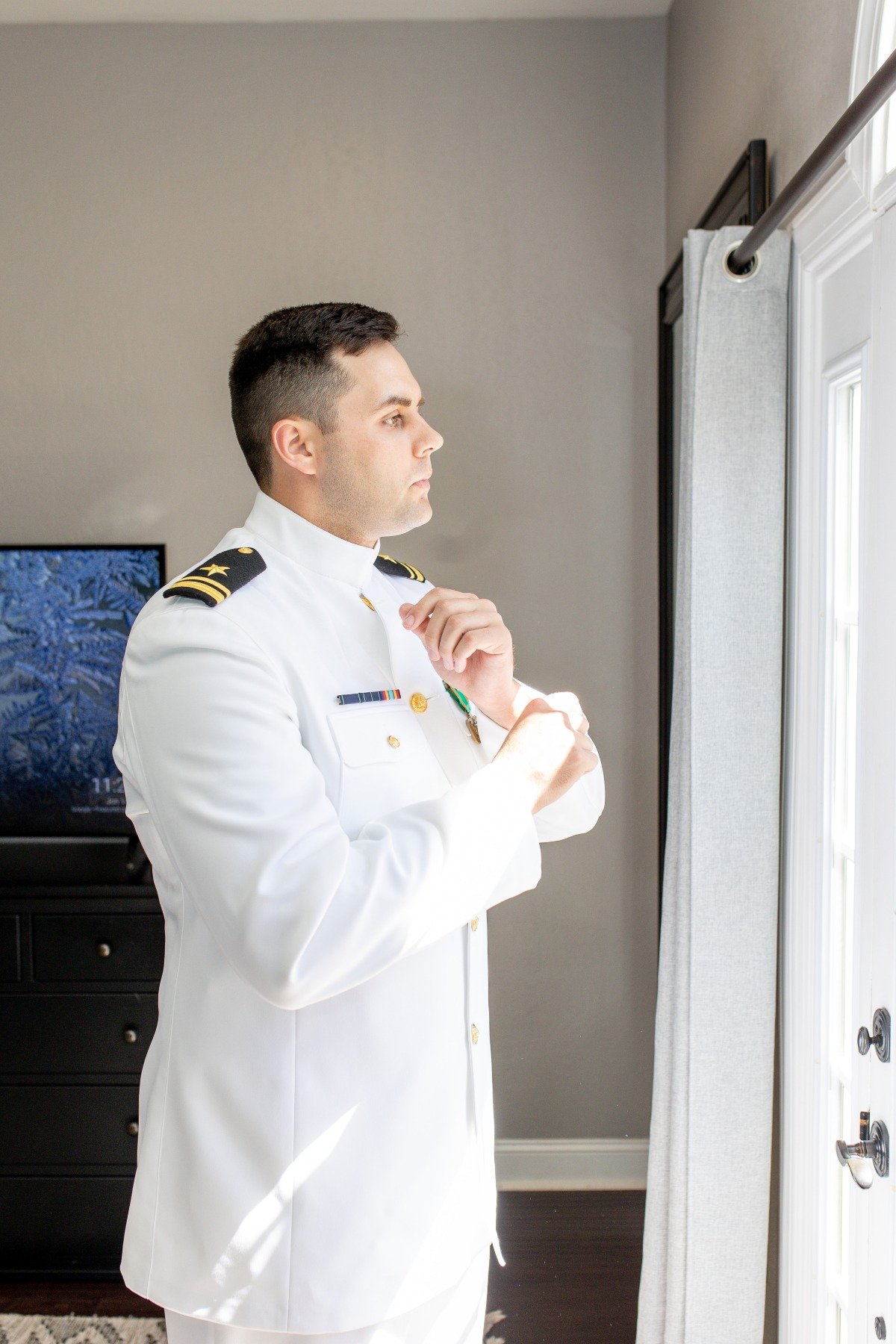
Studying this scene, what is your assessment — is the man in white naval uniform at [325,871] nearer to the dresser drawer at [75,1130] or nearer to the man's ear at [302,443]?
the man's ear at [302,443]

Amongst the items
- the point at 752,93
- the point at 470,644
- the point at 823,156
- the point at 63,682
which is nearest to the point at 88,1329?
the point at 63,682

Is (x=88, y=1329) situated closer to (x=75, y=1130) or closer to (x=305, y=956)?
(x=75, y=1130)

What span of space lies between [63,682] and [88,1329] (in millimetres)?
1472

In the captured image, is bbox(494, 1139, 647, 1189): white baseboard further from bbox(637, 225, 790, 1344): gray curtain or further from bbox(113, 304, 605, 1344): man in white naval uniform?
bbox(113, 304, 605, 1344): man in white naval uniform

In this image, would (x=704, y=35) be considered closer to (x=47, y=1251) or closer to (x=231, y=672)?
(x=231, y=672)

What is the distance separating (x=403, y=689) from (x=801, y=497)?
78 centimetres

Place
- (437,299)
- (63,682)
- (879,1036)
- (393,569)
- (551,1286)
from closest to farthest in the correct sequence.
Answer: (879,1036), (393,569), (551,1286), (63,682), (437,299)

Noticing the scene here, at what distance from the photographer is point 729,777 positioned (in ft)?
5.90

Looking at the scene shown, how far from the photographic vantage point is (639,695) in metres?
2.97

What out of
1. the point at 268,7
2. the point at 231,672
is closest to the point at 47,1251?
the point at 231,672

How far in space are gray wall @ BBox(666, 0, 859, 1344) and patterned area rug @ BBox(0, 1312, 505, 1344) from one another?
1285 millimetres

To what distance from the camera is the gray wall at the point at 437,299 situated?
113 inches

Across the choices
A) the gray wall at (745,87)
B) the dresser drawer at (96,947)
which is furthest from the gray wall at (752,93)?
the dresser drawer at (96,947)

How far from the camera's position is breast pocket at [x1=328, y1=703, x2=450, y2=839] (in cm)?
121
